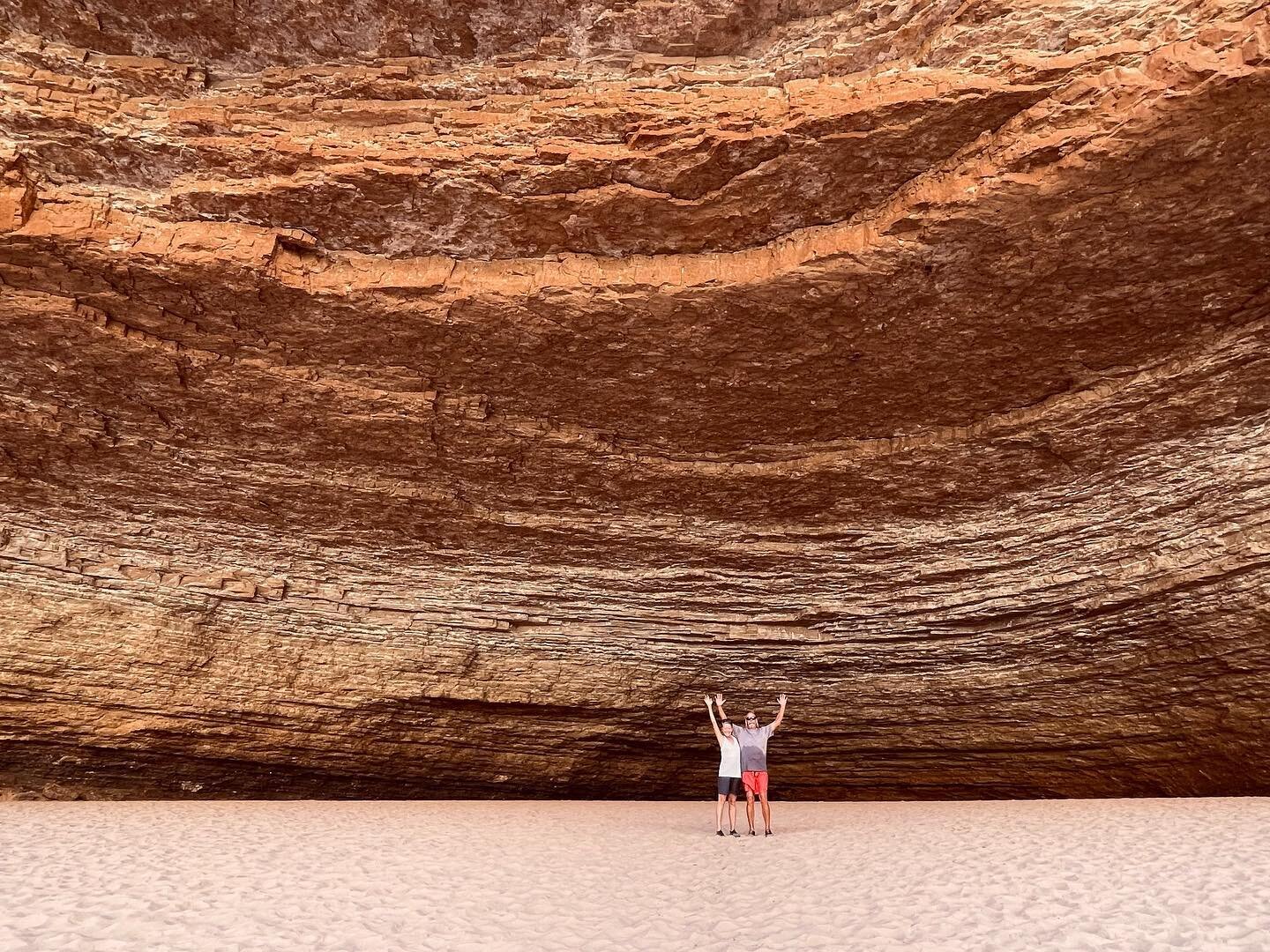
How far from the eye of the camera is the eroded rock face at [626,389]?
6.89m

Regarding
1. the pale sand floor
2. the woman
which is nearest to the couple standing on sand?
the woman

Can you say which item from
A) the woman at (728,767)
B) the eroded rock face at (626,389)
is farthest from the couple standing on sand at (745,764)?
the eroded rock face at (626,389)

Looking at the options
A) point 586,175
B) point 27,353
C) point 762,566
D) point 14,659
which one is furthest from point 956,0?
point 14,659

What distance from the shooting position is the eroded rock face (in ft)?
22.6

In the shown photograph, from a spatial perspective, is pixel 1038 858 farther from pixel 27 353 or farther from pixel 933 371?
pixel 27 353

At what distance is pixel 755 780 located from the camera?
8484mm

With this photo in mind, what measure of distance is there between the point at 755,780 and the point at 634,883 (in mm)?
2781

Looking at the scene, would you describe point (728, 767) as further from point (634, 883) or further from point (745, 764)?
point (634, 883)

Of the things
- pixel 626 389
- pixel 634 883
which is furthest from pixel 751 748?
pixel 626 389

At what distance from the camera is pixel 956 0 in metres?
6.47

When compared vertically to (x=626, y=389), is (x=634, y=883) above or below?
below

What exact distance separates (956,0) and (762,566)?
684 cm

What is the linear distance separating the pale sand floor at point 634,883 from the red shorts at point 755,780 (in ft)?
1.57

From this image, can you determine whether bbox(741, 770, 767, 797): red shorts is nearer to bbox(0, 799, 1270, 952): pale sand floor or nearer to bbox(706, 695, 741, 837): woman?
bbox(706, 695, 741, 837): woman
